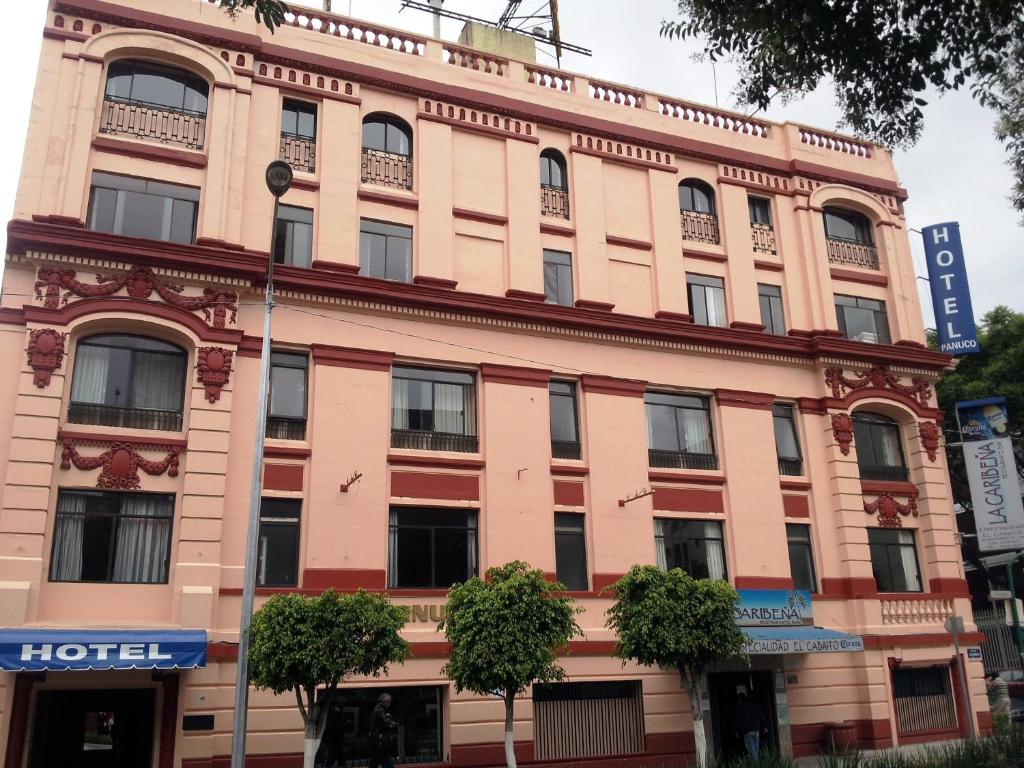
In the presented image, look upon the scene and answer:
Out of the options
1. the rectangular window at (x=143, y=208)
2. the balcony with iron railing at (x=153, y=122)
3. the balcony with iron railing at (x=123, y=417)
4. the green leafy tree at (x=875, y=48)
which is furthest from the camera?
the balcony with iron railing at (x=153, y=122)

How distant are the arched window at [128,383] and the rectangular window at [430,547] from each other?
216 inches

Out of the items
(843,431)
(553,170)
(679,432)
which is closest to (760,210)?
(553,170)

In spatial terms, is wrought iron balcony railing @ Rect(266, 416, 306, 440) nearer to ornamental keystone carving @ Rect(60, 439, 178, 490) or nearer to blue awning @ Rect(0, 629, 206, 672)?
ornamental keystone carving @ Rect(60, 439, 178, 490)

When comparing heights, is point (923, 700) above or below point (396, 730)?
above

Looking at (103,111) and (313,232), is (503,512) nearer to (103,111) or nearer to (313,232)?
(313,232)

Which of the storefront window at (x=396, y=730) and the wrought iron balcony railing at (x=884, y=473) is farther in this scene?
the wrought iron balcony railing at (x=884, y=473)

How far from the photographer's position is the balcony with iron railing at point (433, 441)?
862 inches

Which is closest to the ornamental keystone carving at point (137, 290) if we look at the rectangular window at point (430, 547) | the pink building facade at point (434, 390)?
the pink building facade at point (434, 390)

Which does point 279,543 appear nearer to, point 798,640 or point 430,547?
point 430,547

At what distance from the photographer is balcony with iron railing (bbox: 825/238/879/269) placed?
29156mm

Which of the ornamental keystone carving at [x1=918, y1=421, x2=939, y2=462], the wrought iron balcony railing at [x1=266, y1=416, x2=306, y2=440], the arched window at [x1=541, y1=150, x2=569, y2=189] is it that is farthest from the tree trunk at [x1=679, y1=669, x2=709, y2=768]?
the arched window at [x1=541, y1=150, x2=569, y2=189]

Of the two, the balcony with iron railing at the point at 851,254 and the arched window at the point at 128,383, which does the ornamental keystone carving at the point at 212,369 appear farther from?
the balcony with iron railing at the point at 851,254

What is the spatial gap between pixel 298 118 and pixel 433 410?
829cm

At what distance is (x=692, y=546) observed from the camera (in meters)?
24.2
